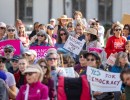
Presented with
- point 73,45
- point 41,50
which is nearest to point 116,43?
point 73,45

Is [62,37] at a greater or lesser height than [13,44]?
greater

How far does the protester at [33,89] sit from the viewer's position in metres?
7.25

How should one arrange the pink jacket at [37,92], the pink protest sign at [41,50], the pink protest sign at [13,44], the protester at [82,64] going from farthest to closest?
the pink protest sign at [41,50]
the pink protest sign at [13,44]
the protester at [82,64]
the pink jacket at [37,92]

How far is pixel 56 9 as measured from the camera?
32.5 meters

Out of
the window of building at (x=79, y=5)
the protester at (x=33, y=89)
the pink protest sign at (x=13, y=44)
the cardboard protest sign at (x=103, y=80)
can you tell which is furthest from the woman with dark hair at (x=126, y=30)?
the window of building at (x=79, y=5)

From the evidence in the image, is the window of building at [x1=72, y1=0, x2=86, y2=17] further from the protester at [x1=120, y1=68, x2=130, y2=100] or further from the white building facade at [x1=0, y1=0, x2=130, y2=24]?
the protester at [x1=120, y1=68, x2=130, y2=100]

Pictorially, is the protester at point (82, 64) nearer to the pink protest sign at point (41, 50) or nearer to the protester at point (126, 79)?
the protester at point (126, 79)

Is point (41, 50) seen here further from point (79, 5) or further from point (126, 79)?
point (79, 5)

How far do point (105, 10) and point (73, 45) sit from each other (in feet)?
77.9

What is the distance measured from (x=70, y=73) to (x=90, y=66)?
0.33m

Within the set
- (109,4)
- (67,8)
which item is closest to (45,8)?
(67,8)

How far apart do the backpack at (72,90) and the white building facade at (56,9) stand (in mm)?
24215

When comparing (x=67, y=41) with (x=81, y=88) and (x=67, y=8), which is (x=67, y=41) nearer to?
(x=81, y=88)

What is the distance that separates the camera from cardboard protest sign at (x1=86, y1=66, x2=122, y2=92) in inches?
311
